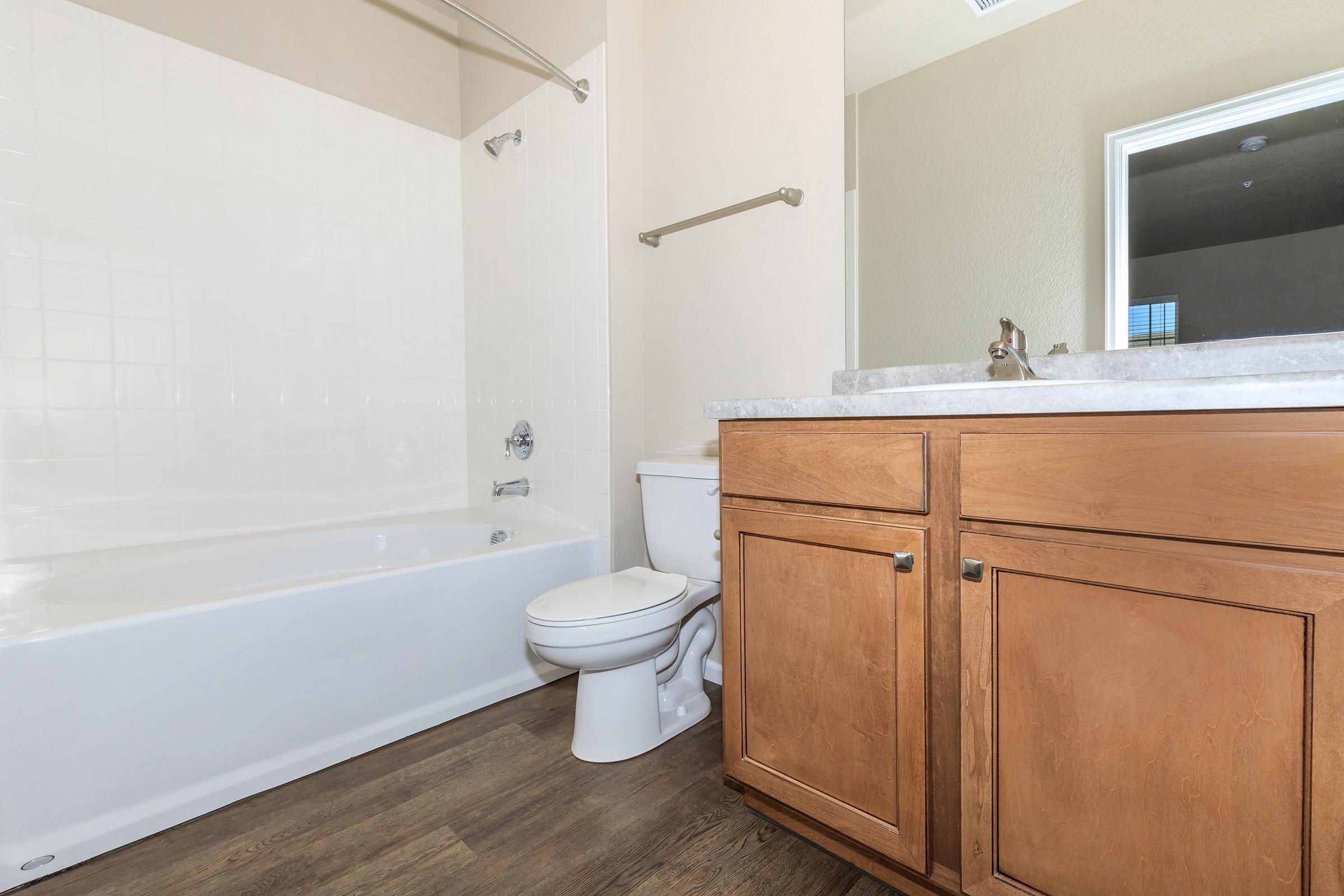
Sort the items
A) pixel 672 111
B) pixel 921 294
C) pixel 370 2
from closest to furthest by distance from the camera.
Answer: pixel 921 294
pixel 672 111
pixel 370 2

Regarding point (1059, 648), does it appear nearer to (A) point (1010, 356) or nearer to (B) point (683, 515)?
(A) point (1010, 356)

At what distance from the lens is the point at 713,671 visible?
196cm

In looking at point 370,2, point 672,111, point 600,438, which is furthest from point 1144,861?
point 370,2

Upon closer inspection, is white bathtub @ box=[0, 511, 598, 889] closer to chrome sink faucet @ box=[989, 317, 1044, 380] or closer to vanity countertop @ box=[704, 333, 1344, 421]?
vanity countertop @ box=[704, 333, 1344, 421]

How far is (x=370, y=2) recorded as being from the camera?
241 centimetres

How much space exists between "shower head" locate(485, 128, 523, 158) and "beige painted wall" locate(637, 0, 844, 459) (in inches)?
20.8

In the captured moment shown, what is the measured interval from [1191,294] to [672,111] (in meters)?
1.59

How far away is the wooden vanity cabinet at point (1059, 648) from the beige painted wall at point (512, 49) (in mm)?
1747

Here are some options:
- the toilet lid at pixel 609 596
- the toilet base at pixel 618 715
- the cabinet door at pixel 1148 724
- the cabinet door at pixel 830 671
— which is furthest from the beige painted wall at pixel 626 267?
the cabinet door at pixel 1148 724

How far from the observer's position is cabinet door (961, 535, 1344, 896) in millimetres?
676

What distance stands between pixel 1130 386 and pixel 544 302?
6.23 feet

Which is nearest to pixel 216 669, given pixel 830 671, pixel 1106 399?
pixel 830 671

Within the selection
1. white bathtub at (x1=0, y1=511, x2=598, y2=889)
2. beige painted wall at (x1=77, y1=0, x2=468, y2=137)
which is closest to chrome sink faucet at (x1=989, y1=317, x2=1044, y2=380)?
white bathtub at (x1=0, y1=511, x2=598, y2=889)

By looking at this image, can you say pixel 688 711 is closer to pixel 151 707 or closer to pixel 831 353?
pixel 831 353
